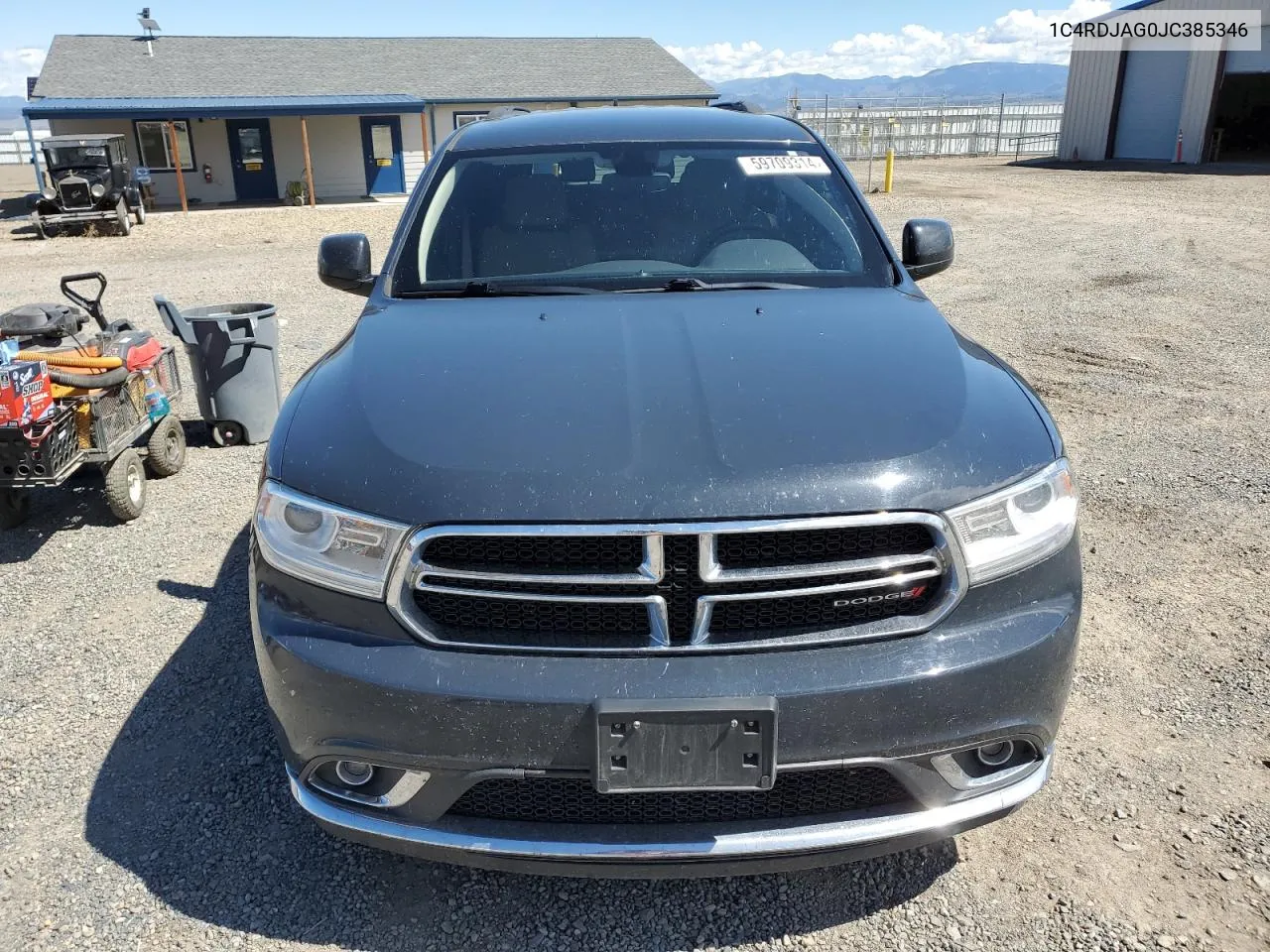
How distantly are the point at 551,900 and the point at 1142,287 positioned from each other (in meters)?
10.4

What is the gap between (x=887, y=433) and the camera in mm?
2191

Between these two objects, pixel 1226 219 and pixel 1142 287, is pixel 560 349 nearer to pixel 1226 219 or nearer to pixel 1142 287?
pixel 1142 287

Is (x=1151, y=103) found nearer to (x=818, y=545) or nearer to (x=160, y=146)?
(x=160, y=146)

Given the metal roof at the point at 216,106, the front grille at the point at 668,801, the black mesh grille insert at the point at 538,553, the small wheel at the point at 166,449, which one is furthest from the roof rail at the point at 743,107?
the metal roof at the point at 216,106

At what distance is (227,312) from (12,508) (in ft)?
5.66

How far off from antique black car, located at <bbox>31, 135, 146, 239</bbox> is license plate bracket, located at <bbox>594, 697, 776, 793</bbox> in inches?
812

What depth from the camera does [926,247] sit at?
3656 millimetres

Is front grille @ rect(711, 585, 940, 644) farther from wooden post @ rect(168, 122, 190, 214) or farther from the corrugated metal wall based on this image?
the corrugated metal wall

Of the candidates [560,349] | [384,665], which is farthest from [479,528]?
[560,349]

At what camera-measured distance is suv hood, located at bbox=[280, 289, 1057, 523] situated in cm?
205

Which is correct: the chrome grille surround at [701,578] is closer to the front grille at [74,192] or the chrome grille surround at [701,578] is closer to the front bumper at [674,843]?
the front bumper at [674,843]

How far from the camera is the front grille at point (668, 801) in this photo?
2100 millimetres

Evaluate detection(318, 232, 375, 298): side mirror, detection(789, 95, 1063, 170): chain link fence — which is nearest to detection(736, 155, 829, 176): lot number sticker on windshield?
detection(318, 232, 375, 298): side mirror

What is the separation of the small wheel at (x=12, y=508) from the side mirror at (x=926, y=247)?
14.1 ft
